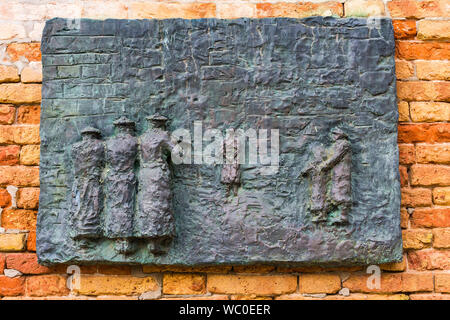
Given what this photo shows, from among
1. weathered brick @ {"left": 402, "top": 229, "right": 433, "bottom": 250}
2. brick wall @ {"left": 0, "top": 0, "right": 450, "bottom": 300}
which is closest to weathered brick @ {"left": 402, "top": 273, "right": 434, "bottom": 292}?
brick wall @ {"left": 0, "top": 0, "right": 450, "bottom": 300}

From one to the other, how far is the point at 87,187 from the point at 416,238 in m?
1.58

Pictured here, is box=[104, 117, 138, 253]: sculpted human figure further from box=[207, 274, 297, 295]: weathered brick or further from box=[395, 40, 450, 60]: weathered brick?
box=[395, 40, 450, 60]: weathered brick

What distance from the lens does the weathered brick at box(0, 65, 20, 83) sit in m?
2.23

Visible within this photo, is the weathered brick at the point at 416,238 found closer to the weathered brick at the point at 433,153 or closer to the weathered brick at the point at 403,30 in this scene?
the weathered brick at the point at 433,153

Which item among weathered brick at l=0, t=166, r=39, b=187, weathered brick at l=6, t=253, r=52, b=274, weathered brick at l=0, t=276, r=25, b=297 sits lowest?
weathered brick at l=0, t=276, r=25, b=297

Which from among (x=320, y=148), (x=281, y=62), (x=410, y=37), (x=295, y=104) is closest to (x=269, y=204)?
(x=320, y=148)

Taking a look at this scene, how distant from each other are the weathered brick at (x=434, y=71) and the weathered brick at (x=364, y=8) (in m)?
0.35

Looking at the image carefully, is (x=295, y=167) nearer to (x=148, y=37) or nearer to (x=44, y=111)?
(x=148, y=37)

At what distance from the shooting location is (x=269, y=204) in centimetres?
202

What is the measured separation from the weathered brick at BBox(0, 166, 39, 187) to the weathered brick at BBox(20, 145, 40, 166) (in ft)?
0.10

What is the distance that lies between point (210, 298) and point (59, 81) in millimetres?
1270

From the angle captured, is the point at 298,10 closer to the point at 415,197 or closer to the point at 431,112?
the point at 431,112

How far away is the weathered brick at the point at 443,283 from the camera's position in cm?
210

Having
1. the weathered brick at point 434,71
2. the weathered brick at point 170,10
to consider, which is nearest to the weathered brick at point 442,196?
the weathered brick at point 434,71
